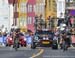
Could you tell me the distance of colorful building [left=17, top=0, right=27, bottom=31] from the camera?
219 ft

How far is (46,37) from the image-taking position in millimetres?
42750

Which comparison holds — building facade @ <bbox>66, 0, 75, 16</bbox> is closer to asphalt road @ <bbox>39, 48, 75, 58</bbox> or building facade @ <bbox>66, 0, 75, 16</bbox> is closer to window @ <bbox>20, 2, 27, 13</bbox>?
window @ <bbox>20, 2, 27, 13</bbox>

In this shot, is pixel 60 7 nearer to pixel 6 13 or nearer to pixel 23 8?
pixel 23 8

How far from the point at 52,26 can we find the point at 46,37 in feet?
59.1

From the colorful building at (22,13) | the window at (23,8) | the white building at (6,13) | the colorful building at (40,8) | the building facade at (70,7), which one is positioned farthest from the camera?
the window at (23,8)

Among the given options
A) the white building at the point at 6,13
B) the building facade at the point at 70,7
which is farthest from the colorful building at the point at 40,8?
the white building at the point at 6,13

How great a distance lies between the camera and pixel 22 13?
222ft

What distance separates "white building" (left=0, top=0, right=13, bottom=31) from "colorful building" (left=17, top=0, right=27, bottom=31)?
4.31ft

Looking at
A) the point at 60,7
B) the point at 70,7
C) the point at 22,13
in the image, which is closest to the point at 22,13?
the point at 22,13

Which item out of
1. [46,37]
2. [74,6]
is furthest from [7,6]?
[46,37]

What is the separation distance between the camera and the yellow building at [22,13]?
218 feet

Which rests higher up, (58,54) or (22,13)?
(22,13)

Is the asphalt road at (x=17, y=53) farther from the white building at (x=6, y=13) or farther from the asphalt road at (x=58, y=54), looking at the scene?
the white building at (x=6, y=13)

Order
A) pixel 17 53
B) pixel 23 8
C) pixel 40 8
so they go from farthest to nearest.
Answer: pixel 23 8 → pixel 40 8 → pixel 17 53
